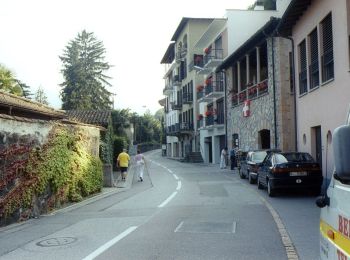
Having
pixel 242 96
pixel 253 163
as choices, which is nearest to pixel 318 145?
pixel 253 163

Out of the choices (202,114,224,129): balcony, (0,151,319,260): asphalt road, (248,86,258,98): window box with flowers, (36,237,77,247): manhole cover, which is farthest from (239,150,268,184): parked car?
(202,114,224,129): balcony

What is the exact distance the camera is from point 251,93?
30.6 metres

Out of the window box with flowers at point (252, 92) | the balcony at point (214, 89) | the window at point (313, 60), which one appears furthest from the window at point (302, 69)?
the balcony at point (214, 89)

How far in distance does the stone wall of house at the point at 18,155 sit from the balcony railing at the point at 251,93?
57.2 ft

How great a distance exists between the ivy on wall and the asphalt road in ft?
1.95

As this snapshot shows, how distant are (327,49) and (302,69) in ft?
10.9

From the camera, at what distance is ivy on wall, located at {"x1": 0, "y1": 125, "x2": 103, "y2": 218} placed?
35.7 feet

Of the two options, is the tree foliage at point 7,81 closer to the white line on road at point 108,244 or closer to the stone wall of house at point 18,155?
the stone wall of house at point 18,155

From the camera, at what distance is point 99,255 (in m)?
7.10

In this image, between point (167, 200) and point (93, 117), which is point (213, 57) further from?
point (167, 200)

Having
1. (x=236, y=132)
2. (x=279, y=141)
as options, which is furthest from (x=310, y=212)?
(x=236, y=132)

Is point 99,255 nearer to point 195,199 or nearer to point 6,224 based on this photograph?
point 6,224

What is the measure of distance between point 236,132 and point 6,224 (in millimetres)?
25911

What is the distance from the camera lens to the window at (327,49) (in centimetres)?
1641
